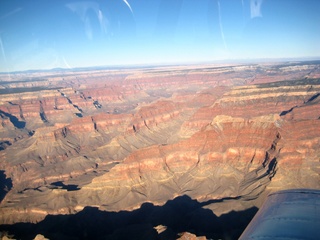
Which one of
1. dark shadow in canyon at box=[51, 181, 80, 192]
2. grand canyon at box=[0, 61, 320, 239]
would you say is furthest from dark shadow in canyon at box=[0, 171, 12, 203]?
dark shadow in canyon at box=[51, 181, 80, 192]

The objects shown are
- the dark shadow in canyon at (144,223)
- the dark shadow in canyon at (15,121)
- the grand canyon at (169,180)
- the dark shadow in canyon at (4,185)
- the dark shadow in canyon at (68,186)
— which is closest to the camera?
the dark shadow in canyon at (144,223)

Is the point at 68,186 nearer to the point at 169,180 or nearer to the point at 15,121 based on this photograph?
the point at 169,180

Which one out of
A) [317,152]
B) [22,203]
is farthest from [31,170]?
[317,152]

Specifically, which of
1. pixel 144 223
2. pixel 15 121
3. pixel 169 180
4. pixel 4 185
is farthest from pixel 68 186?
pixel 15 121

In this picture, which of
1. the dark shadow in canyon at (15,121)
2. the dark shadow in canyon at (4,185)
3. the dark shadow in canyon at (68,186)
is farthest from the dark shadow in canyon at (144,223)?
the dark shadow in canyon at (15,121)

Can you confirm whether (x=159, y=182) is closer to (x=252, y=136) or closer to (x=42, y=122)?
(x=252, y=136)

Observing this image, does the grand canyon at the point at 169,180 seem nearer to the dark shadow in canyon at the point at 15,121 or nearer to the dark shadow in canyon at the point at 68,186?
the dark shadow in canyon at the point at 68,186

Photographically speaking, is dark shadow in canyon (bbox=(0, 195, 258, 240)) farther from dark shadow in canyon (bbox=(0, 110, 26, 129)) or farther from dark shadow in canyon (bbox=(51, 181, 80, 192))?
dark shadow in canyon (bbox=(0, 110, 26, 129))
